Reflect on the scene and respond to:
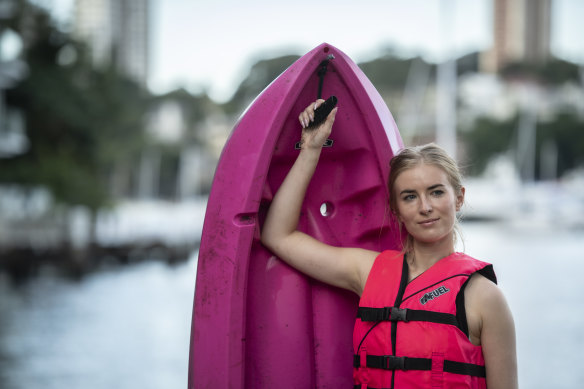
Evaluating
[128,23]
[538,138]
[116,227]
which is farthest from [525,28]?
[116,227]

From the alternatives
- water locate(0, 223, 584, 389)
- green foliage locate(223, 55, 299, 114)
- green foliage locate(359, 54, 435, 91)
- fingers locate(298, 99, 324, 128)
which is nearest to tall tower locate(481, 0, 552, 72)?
green foliage locate(359, 54, 435, 91)

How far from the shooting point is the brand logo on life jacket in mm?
1684

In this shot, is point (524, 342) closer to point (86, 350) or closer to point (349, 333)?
point (86, 350)

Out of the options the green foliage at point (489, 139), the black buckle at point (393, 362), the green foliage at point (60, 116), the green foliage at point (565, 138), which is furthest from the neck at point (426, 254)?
the green foliage at point (565, 138)

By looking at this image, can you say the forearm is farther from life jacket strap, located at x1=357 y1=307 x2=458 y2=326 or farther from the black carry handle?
life jacket strap, located at x1=357 y1=307 x2=458 y2=326

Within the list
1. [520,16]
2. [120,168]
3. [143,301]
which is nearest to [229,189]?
[143,301]

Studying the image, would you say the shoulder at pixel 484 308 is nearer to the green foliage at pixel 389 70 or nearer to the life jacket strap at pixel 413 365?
the life jacket strap at pixel 413 365

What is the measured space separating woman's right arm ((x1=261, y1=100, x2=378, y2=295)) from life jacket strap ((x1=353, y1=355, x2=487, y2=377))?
24 centimetres

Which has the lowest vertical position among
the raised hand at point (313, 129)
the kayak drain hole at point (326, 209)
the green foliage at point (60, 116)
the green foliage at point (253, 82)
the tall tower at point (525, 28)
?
the kayak drain hole at point (326, 209)

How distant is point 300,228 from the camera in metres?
2.19

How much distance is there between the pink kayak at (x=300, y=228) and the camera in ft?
6.35

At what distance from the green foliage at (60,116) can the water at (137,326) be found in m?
3.10

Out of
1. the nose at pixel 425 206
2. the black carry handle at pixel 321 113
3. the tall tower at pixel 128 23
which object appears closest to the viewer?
the nose at pixel 425 206

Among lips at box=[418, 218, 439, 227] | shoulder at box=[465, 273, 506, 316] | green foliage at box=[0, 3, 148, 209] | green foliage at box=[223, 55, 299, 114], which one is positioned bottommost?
shoulder at box=[465, 273, 506, 316]
